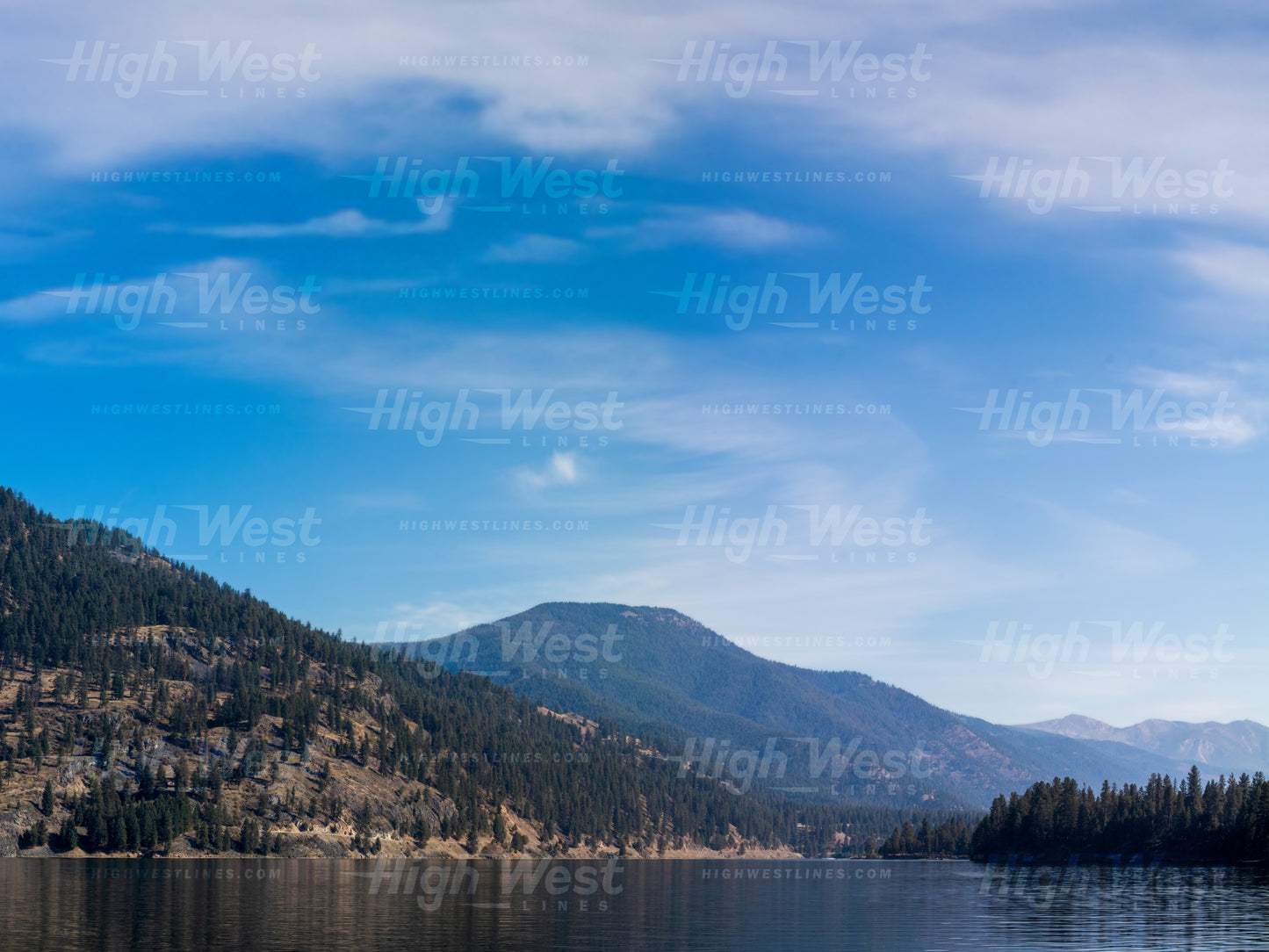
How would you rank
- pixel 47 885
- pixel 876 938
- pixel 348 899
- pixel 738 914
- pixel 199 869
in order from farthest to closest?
1. pixel 199 869
2. pixel 47 885
3. pixel 348 899
4. pixel 738 914
5. pixel 876 938

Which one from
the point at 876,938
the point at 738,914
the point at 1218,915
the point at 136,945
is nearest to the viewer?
the point at 136,945

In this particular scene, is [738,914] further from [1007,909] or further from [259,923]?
[259,923]

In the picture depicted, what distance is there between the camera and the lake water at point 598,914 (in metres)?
78.0

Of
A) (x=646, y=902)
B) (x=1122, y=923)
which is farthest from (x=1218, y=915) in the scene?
(x=646, y=902)

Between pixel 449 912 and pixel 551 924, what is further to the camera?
pixel 449 912

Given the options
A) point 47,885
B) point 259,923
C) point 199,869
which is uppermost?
point 259,923

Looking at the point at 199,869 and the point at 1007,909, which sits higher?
the point at 1007,909

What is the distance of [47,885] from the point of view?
134 metres

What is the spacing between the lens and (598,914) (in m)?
107

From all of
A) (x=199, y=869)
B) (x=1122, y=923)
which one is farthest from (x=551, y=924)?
(x=199, y=869)

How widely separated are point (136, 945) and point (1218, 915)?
9413 centimetres

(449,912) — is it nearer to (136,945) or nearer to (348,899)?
(348,899)

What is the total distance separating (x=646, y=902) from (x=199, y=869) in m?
103

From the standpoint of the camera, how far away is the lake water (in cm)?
7800
